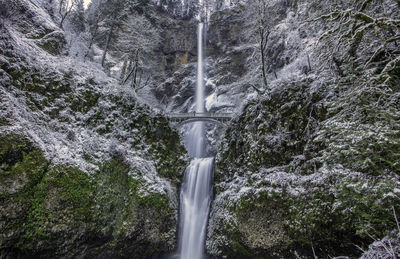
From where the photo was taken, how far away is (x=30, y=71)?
791cm

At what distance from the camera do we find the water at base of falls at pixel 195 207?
32.6ft

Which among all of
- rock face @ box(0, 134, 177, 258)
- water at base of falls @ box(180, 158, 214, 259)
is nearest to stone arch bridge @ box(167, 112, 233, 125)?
water at base of falls @ box(180, 158, 214, 259)

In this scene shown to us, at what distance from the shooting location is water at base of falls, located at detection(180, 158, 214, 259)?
32.6 ft

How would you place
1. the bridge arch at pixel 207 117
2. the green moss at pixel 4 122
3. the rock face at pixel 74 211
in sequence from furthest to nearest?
1. the bridge arch at pixel 207 117
2. the green moss at pixel 4 122
3. the rock face at pixel 74 211

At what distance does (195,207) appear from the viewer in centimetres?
1120

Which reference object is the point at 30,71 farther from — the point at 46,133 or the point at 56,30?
the point at 56,30

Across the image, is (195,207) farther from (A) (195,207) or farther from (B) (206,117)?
(B) (206,117)

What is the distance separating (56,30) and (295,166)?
14.3m

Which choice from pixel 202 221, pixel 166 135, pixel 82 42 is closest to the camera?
pixel 202 221

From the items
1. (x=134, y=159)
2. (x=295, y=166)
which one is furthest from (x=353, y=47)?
(x=134, y=159)

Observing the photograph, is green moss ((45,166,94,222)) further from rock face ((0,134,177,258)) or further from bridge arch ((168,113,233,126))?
bridge arch ((168,113,233,126))

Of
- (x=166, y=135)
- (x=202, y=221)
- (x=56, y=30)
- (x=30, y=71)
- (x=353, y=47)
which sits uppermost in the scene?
(x=56, y=30)

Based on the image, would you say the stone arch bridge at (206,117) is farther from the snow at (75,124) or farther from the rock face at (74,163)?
the snow at (75,124)

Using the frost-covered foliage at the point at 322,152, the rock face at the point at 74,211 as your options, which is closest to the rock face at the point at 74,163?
the rock face at the point at 74,211
